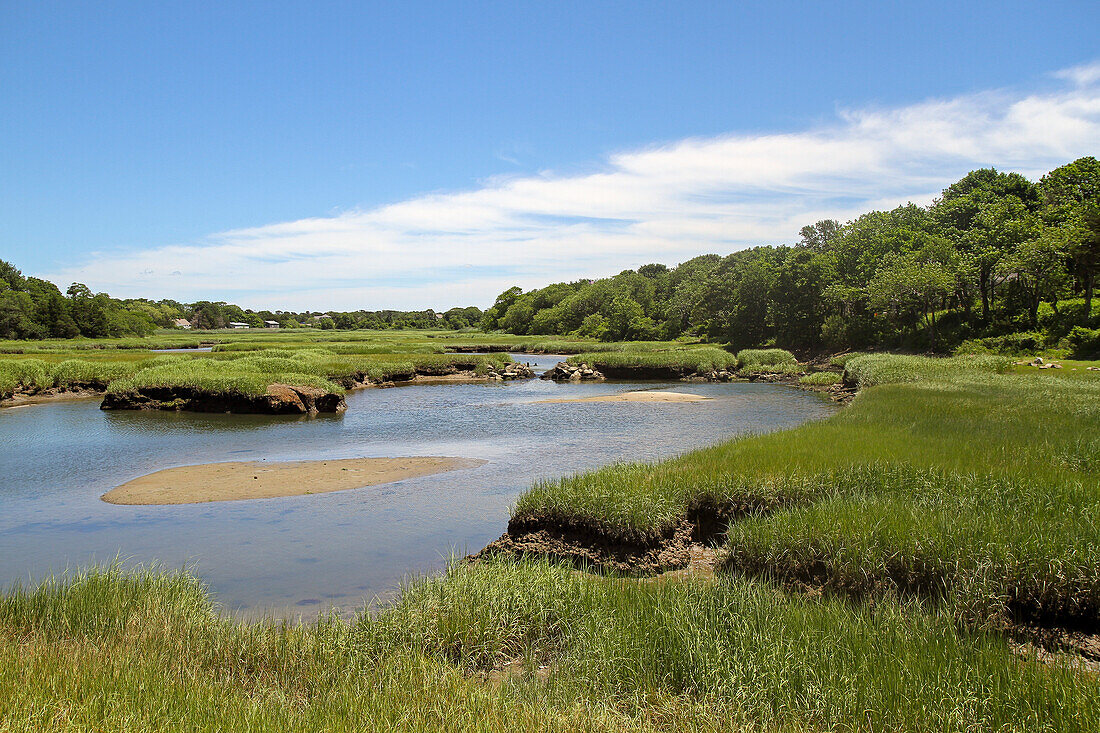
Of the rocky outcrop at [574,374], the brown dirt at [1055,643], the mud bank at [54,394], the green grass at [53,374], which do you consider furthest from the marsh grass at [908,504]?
the green grass at [53,374]

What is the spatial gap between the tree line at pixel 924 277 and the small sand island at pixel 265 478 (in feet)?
130

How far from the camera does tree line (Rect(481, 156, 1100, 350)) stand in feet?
149

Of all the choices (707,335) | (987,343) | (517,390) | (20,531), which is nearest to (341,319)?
(707,335)

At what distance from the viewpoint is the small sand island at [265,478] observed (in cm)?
1653

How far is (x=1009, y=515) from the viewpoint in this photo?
8852 millimetres

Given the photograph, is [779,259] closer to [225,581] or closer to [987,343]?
[987,343]

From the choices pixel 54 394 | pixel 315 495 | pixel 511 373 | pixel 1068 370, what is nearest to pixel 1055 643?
pixel 315 495

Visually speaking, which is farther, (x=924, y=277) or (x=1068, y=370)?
(x=924, y=277)

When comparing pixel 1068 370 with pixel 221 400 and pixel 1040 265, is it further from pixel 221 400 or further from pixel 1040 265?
pixel 221 400

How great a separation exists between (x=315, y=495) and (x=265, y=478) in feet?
8.57

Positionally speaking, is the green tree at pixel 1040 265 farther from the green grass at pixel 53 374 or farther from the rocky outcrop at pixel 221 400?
the green grass at pixel 53 374

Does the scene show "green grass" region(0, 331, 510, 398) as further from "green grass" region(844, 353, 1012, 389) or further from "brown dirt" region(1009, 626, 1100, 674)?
"brown dirt" region(1009, 626, 1100, 674)

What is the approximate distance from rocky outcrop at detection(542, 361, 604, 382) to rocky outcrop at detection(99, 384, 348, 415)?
24466mm

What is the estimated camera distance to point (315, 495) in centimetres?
1647
